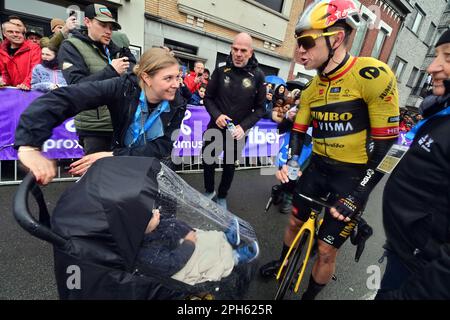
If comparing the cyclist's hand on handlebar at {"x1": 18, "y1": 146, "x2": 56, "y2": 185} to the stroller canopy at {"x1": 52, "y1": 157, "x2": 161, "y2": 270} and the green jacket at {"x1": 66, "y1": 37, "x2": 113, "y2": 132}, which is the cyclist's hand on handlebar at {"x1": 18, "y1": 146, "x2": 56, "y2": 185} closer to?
the stroller canopy at {"x1": 52, "y1": 157, "x2": 161, "y2": 270}

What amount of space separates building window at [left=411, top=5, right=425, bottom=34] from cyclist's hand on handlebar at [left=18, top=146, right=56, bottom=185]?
87.8 ft

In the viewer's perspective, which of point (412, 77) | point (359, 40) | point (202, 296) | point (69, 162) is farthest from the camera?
point (412, 77)

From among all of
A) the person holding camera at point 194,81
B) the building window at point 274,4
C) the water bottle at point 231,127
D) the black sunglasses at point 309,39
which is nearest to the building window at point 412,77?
the building window at point 274,4

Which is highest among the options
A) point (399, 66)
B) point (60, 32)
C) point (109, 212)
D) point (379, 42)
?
point (379, 42)

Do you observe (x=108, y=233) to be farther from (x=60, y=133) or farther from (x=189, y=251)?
(x=60, y=133)

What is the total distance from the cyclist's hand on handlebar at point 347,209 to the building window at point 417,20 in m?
25.5

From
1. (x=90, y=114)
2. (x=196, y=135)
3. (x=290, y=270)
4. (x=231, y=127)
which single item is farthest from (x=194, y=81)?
(x=290, y=270)

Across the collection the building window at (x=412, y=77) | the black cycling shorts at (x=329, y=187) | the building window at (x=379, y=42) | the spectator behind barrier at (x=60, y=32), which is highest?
the building window at (x=379, y=42)

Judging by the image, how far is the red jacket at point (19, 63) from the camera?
398 cm

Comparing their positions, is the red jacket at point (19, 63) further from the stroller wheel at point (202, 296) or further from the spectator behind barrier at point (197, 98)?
the stroller wheel at point (202, 296)

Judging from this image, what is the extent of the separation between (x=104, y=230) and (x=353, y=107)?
1811mm

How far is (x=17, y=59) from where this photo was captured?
159 inches
